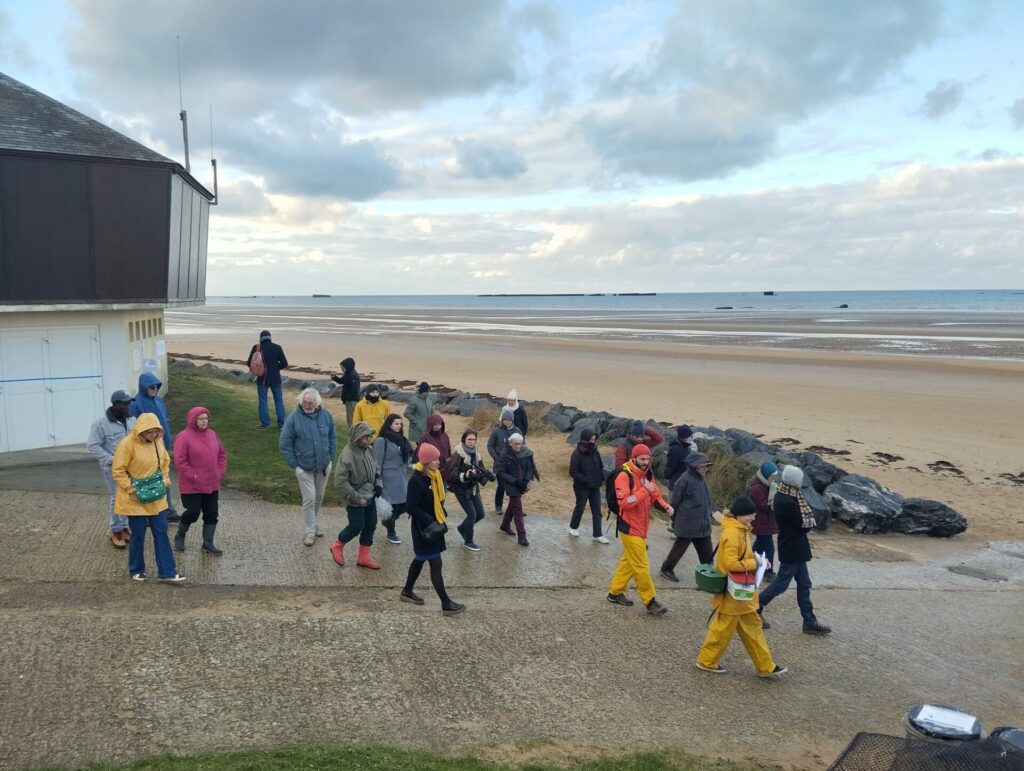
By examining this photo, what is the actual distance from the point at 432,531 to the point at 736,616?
2.78m

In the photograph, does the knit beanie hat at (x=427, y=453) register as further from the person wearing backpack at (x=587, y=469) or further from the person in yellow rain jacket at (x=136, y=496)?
the person wearing backpack at (x=587, y=469)

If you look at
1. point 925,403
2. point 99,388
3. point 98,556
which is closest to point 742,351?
point 925,403

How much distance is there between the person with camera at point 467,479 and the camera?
884 cm

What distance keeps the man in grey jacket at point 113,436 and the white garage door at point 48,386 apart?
→ 500 cm

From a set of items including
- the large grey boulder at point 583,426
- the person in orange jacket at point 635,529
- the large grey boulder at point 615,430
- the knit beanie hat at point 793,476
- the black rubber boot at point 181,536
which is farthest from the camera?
the large grey boulder at point 615,430

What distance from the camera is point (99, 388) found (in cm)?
1271

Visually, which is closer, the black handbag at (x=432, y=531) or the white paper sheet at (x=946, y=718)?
the white paper sheet at (x=946, y=718)

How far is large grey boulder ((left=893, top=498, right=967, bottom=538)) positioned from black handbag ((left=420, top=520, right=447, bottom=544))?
8.38m

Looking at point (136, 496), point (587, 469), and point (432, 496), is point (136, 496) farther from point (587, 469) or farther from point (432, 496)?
point (587, 469)

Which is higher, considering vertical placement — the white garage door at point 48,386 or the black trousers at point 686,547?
the white garage door at point 48,386

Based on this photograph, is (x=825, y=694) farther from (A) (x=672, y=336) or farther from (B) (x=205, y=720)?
(A) (x=672, y=336)

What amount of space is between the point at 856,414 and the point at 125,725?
813 inches

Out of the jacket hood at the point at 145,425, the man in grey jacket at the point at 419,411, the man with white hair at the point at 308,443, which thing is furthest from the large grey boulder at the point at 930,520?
the jacket hood at the point at 145,425

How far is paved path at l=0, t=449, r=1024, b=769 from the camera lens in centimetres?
520
